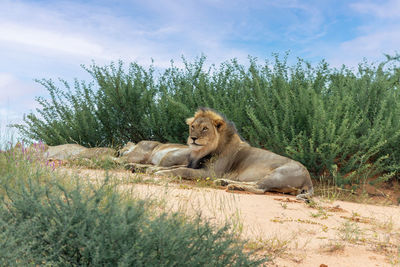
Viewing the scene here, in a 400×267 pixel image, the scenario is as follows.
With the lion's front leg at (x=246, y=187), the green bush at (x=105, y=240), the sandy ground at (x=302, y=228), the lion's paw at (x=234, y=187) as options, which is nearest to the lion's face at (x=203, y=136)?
the lion's front leg at (x=246, y=187)

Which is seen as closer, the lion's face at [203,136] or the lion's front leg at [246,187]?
the lion's front leg at [246,187]

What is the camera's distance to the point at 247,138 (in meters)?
10.8

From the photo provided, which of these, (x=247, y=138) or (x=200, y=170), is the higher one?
(x=247, y=138)

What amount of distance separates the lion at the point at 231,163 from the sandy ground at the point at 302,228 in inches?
25.2

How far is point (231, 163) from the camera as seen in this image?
834 centimetres

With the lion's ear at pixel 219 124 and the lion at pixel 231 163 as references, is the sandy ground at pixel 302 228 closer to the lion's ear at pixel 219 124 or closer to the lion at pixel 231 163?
the lion at pixel 231 163

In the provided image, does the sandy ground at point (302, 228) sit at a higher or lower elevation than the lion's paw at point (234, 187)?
lower

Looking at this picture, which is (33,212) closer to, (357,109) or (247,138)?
(247,138)

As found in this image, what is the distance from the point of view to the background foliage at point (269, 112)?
945cm

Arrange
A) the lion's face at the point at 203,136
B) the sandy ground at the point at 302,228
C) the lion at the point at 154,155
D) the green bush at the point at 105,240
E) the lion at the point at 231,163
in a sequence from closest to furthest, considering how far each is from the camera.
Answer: the green bush at the point at 105,240 < the sandy ground at the point at 302,228 < the lion at the point at 231,163 < the lion's face at the point at 203,136 < the lion at the point at 154,155

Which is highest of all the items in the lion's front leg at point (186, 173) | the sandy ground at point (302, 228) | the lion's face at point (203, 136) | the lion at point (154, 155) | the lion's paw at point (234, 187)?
the lion's face at point (203, 136)

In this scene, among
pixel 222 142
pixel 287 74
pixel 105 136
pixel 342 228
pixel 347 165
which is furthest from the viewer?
pixel 105 136

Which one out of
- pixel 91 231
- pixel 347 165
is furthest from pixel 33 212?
pixel 347 165

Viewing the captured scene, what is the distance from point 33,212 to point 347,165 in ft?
25.1
